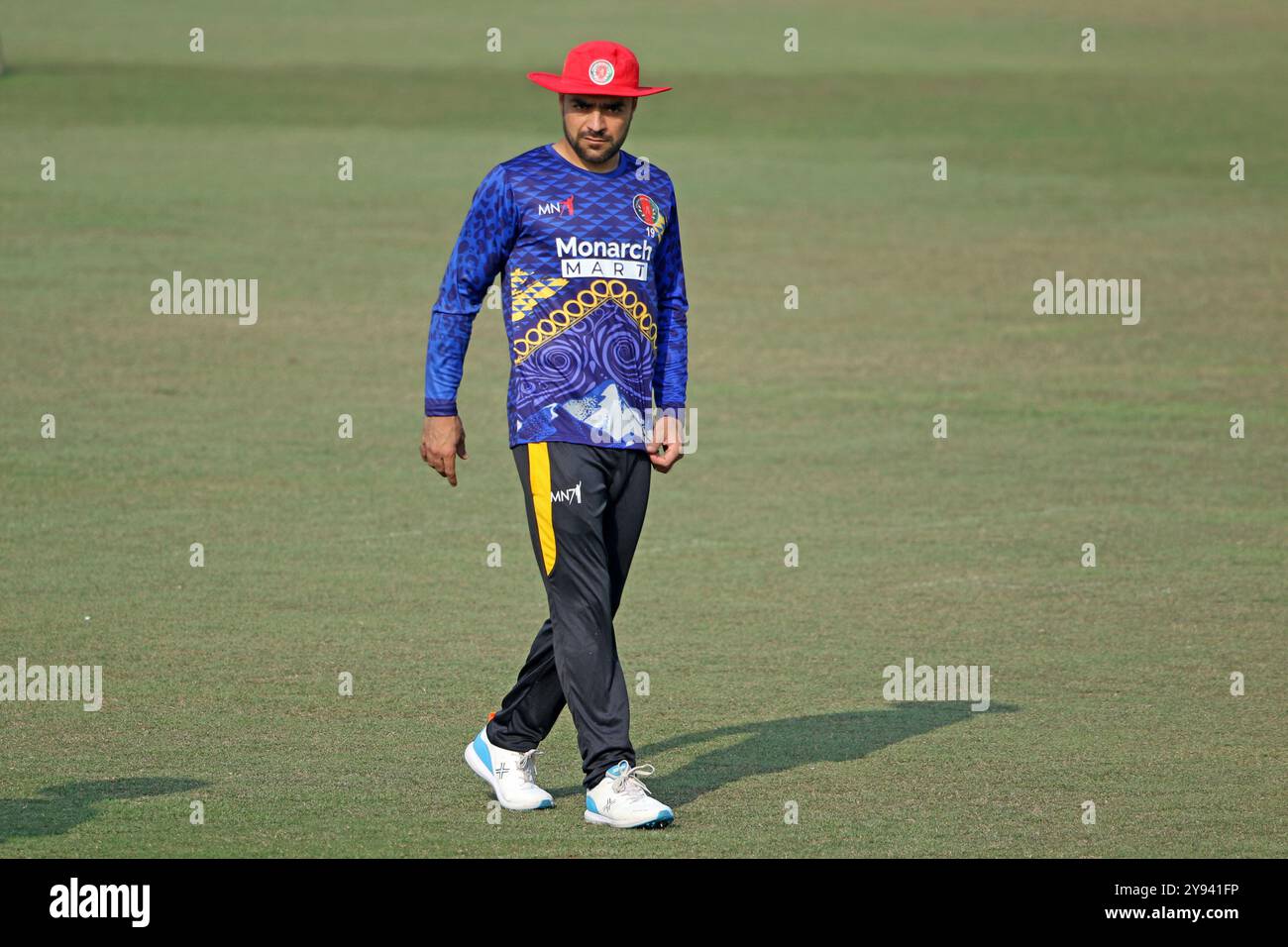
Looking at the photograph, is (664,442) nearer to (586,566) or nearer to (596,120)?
(586,566)

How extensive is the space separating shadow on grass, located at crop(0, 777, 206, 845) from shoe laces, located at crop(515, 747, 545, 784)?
1.04 meters

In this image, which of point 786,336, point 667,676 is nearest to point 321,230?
point 786,336

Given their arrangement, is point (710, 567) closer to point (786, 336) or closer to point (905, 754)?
point (905, 754)

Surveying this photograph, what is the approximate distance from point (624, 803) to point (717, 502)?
5880 millimetres

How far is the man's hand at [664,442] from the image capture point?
6.74 meters

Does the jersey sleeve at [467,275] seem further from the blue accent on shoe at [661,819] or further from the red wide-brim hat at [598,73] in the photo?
the blue accent on shoe at [661,819]

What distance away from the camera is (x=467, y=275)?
661 centimetres
